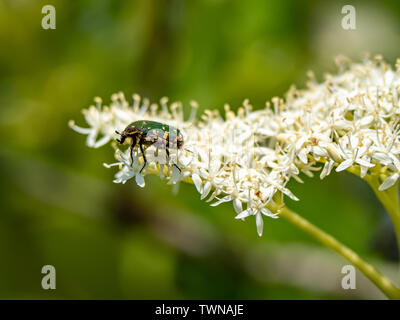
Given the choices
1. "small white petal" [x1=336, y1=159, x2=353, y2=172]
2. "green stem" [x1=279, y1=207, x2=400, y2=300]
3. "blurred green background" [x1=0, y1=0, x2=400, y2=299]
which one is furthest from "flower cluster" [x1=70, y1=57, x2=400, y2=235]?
"blurred green background" [x1=0, y1=0, x2=400, y2=299]

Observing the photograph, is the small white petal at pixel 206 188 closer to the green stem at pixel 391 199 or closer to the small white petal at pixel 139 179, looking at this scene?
the small white petal at pixel 139 179

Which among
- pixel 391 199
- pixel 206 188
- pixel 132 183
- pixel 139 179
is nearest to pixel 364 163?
pixel 391 199

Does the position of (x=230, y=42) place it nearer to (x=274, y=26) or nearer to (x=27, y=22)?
(x=274, y=26)

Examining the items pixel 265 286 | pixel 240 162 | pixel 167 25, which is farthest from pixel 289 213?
pixel 167 25

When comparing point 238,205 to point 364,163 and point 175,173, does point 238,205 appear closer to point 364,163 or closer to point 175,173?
point 175,173

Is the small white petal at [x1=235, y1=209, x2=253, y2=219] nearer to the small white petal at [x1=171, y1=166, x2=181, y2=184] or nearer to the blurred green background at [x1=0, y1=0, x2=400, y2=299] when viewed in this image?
the small white petal at [x1=171, y1=166, x2=181, y2=184]

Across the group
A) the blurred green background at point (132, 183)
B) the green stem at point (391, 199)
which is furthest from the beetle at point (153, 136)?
the blurred green background at point (132, 183)
